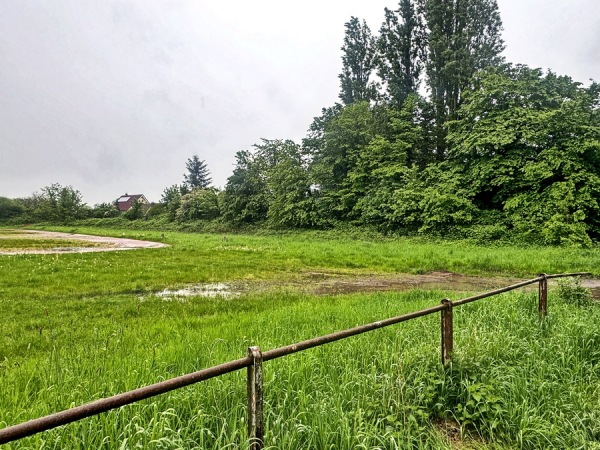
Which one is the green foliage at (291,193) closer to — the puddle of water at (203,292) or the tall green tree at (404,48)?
the tall green tree at (404,48)

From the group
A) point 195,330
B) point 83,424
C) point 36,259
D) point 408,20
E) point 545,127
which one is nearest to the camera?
point 83,424

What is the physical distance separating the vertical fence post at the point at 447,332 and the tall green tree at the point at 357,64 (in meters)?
40.0

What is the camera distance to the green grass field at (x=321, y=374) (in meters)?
2.72

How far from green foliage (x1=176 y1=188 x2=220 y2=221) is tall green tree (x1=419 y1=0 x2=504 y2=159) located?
32.6m

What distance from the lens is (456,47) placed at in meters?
31.6

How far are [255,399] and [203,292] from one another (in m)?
8.53

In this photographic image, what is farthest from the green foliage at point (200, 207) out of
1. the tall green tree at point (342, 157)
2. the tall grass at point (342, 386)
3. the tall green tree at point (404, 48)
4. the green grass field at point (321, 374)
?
the tall grass at point (342, 386)

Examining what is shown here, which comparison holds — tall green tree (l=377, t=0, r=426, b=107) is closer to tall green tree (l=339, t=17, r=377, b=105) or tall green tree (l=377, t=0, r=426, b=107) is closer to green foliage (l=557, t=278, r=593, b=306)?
tall green tree (l=339, t=17, r=377, b=105)

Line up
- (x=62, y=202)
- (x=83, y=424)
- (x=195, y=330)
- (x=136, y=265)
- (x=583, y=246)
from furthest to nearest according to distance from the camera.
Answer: (x=62, y=202) < (x=583, y=246) < (x=136, y=265) < (x=195, y=330) < (x=83, y=424)

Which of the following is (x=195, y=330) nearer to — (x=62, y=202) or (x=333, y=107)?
(x=333, y=107)

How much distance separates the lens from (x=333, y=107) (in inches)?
1560

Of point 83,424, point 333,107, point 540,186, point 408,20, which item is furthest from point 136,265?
point 408,20

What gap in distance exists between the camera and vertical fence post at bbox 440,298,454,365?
3.53 m

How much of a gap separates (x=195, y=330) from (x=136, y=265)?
9951 millimetres
